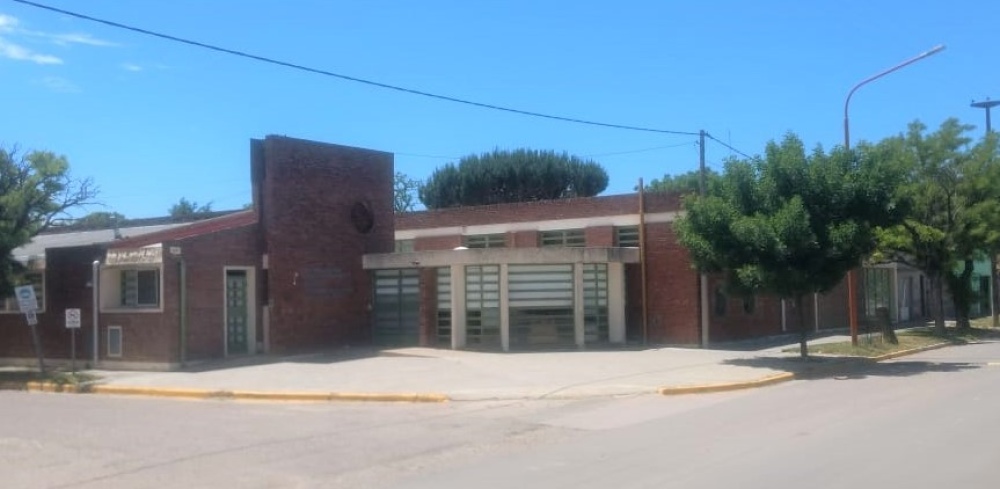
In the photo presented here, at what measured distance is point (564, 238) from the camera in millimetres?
32188

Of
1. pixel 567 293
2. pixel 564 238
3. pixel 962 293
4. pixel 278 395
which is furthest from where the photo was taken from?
pixel 962 293

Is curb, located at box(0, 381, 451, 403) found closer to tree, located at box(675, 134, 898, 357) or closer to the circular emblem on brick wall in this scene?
tree, located at box(675, 134, 898, 357)

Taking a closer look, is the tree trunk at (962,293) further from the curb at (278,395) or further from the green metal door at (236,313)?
the curb at (278,395)

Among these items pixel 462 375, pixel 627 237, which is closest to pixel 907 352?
pixel 627 237

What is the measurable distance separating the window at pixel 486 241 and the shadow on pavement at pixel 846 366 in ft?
38.0

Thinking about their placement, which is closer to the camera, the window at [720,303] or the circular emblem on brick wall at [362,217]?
the window at [720,303]

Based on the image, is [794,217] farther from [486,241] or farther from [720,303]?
[486,241]

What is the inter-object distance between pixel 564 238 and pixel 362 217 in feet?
22.3

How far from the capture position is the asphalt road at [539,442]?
31.8 feet

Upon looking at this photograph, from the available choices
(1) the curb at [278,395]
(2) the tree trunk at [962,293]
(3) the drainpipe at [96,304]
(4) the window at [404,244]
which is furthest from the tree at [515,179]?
(1) the curb at [278,395]

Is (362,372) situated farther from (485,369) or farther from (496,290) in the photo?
(496,290)

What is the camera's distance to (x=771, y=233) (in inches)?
842

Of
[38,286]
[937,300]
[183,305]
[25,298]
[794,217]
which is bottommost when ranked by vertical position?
[937,300]

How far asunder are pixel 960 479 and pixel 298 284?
21213 mm
